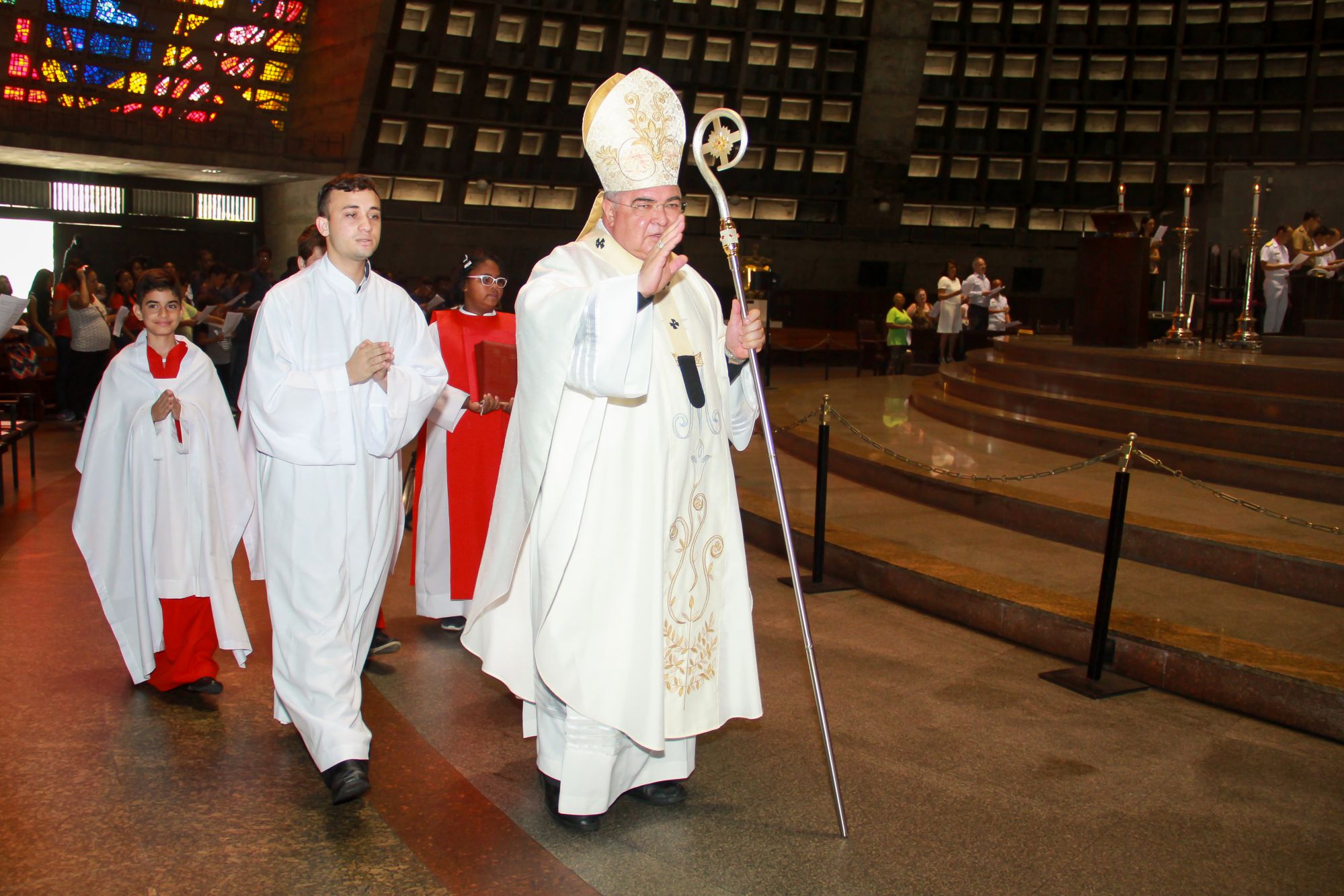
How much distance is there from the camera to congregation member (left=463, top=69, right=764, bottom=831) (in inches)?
110

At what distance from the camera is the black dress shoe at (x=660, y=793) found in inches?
121

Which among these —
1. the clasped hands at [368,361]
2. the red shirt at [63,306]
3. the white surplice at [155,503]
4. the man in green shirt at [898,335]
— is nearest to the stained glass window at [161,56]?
the red shirt at [63,306]

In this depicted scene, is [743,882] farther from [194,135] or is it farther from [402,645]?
[194,135]

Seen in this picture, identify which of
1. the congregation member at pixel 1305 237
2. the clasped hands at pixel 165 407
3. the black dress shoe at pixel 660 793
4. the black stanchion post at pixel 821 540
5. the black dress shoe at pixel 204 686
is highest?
the congregation member at pixel 1305 237

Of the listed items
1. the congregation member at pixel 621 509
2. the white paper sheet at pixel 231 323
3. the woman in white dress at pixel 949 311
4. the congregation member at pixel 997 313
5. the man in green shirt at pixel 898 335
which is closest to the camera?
the congregation member at pixel 621 509

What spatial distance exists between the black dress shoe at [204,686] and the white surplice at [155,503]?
0.12 metres

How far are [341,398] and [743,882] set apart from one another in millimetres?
1699

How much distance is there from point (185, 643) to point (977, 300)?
13371mm

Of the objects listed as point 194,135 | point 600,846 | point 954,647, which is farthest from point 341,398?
point 194,135

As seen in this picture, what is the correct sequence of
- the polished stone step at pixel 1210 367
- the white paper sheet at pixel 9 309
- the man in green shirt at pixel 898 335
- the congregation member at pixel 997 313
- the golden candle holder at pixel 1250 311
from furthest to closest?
the congregation member at pixel 997 313, the man in green shirt at pixel 898 335, the golden candle holder at pixel 1250 311, the polished stone step at pixel 1210 367, the white paper sheet at pixel 9 309

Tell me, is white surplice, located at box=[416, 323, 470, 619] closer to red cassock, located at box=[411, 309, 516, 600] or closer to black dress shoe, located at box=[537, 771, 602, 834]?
red cassock, located at box=[411, 309, 516, 600]

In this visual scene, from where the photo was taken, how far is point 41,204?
1502 centimetres

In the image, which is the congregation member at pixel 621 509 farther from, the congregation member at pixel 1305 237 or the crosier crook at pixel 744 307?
the congregation member at pixel 1305 237

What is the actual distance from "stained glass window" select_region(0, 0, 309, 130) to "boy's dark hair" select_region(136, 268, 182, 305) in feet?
39.3
